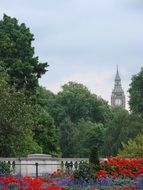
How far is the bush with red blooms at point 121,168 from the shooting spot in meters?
27.0

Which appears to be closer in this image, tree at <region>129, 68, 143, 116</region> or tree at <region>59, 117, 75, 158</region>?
tree at <region>129, 68, 143, 116</region>

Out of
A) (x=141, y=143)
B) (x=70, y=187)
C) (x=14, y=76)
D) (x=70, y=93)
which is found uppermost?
(x=70, y=93)

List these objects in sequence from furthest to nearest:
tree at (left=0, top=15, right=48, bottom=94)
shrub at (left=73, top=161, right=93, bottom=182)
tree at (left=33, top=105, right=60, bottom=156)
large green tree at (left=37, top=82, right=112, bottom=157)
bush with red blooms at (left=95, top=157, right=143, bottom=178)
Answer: large green tree at (left=37, top=82, right=112, bottom=157) < tree at (left=33, top=105, right=60, bottom=156) < tree at (left=0, top=15, right=48, bottom=94) < bush with red blooms at (left=95, top=157, right=143, bottom=178) < shrub at (left=73, top=161, right=93, bottom=182)

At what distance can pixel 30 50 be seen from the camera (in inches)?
2137

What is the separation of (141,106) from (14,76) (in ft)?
107

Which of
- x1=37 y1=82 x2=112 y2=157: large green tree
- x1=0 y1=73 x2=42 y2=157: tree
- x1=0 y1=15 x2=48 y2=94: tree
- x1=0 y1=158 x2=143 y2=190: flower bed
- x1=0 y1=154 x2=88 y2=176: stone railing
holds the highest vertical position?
x1=37 y1=82 x2=112 y2=157: large green tree

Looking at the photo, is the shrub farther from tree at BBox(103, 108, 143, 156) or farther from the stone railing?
tree at BBox(103, 108, 143, 156)

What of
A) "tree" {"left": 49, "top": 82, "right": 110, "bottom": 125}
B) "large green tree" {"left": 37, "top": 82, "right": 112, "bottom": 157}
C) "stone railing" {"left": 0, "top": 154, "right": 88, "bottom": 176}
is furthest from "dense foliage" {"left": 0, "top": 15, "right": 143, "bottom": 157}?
"stone railing" {"left": 0, "top": 154, "right": 88, "bottom": 176}

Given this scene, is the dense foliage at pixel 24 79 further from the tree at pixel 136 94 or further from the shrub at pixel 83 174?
the tree at pixel 136 94

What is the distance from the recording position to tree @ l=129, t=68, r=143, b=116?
8212 centimetres

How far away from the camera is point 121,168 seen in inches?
1109

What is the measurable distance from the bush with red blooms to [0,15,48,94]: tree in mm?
22987

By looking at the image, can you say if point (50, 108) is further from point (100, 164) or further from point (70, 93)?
point (100, 164)

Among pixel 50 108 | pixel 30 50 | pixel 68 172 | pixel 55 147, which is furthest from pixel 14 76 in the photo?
pixel 50 108
